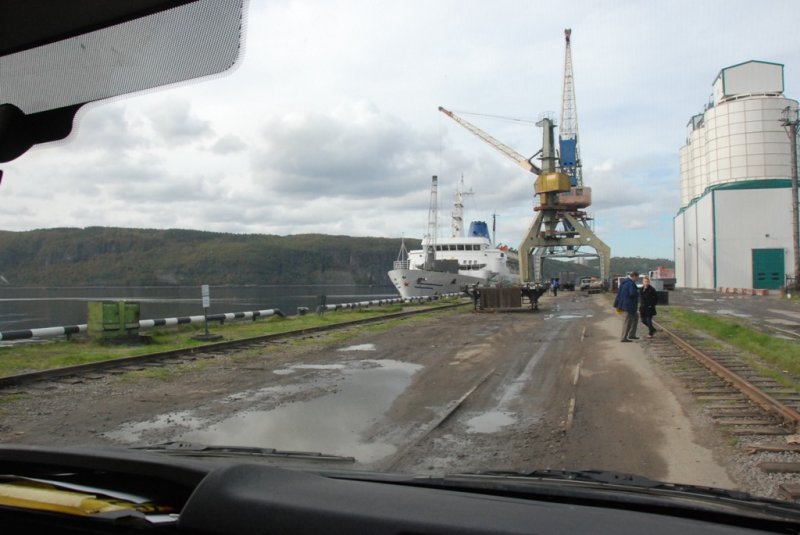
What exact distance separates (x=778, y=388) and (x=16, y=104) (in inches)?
408

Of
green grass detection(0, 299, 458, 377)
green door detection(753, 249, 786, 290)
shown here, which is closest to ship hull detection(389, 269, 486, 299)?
green door detection(753, 249, 786, 290)

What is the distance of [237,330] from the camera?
21297mm

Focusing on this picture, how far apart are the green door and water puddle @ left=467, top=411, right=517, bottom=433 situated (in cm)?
5738

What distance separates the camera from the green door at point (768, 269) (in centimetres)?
5628

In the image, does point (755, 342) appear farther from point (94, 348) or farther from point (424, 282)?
point (424, 282)

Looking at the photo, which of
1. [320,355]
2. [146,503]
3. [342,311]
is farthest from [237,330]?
[146,503]

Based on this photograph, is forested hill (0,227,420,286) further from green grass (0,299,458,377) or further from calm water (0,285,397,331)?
green grass (0,299,458,377)

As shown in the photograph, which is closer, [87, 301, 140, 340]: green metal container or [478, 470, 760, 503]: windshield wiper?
[478, 470, 760, 503]: windshield wiper

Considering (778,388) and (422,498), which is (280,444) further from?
(778,388)

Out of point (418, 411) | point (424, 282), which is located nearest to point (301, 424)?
point (418, 411)

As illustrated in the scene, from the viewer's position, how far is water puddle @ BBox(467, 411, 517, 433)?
7.29 metres

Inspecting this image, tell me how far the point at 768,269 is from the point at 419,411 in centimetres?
5831

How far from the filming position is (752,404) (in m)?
8.41

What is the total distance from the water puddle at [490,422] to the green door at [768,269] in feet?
188
